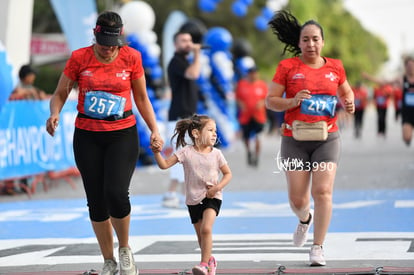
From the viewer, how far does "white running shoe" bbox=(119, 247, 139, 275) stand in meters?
6.30

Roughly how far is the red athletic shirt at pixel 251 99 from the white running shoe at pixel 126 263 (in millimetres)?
10857

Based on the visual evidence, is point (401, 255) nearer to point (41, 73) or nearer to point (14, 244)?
point (14, 244)

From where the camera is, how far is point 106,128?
6.37m

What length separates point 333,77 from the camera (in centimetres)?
701

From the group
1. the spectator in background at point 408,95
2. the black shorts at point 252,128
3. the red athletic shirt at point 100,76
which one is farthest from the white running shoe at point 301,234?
the black shorts at point 252,128

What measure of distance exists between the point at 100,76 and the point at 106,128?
355 mm

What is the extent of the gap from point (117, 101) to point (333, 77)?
1693mm

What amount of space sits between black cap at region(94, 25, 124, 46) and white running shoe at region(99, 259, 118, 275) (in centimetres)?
150

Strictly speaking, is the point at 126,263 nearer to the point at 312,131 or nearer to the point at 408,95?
the point at 312,131

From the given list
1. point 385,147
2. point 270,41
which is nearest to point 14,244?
point 385,147

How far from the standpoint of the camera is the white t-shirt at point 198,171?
6328 millimetres

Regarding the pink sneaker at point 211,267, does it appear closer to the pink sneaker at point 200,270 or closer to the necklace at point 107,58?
the pink sneaker at point 200,270

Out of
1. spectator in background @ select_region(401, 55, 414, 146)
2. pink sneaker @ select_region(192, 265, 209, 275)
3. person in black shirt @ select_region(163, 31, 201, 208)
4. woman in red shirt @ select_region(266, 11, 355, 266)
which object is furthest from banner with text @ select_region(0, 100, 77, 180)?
pink sneaker @ select_region(192, 265, 209, 275)

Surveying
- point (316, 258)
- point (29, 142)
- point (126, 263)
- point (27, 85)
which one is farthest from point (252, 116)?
point (126, 263)
